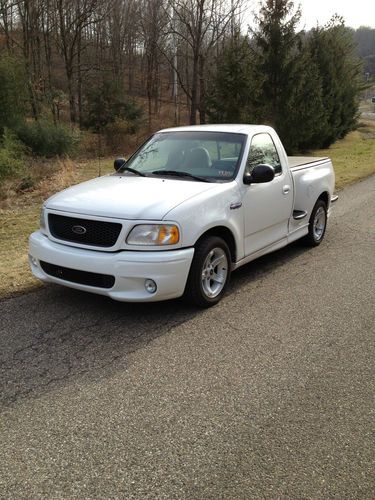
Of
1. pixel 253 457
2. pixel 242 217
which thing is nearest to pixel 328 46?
pixel 242 217

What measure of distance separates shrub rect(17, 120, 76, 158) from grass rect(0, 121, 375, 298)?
0.91 meters

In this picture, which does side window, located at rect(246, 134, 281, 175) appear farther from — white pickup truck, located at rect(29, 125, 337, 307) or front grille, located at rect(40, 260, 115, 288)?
front grille, located at rect(40, 260, 115, 288)

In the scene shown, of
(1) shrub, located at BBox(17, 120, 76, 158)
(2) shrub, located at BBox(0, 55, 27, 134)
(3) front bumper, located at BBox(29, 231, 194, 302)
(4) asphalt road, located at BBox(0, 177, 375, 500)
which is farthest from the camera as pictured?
(1) shrub, located at BBox(17, 120, 76, 158)

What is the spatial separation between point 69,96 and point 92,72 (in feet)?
26.8

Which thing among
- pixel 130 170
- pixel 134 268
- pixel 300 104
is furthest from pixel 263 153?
pixel 300 104

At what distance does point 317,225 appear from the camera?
23.7ft

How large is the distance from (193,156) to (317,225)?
2650mm

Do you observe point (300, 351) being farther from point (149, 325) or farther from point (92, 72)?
point (92, 72)

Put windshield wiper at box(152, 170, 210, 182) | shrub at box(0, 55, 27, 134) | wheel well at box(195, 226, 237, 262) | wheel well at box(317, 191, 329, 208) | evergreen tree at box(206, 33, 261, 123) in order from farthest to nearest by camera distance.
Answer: evergreen tree at box(206, 33, 261, 123) → shrub at box(0, 55, 27, 134) → wheel well at box(317, 191, 329, 208) → windshield wiper at box(152, 170, 210, 182) → wheel well at box(195, 226, 237, 262)

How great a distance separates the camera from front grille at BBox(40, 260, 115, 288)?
4.26 metres

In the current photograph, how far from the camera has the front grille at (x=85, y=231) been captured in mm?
4281

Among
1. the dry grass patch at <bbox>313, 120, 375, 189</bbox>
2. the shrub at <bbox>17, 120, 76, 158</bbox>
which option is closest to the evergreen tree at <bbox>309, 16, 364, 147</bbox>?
the dry grass patch at <bbox>313, 120, 375, 189</bbox>

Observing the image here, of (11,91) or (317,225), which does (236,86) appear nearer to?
(11,91)

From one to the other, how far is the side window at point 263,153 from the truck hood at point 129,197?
804 mm
